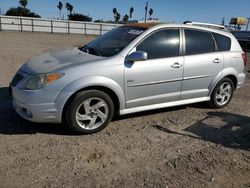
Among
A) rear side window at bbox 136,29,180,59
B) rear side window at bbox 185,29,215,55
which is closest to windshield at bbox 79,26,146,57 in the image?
rear side window at bbox 136,29,180,59

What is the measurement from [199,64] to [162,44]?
2.84ft

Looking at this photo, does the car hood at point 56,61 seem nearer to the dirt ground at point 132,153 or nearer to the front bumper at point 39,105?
the front bumper at point 39,105

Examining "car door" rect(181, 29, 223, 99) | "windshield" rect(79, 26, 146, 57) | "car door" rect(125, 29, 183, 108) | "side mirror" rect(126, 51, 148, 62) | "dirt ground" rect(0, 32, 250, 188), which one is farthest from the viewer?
"car door" rect(181, 29, 223, 99)

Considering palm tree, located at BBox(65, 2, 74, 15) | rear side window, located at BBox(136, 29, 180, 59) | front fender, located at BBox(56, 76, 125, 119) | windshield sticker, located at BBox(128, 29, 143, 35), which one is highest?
A: palm tree, located at BBox(65, 2, 74, 15)

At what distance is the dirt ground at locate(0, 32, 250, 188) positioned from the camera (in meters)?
3.24

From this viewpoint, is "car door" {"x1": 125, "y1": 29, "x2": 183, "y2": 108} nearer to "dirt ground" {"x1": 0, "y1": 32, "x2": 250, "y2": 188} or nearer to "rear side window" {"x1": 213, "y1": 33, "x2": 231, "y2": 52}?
"dirt ground" {"x1": 0, "y1": 32, "x2": 250, "y2": 188}

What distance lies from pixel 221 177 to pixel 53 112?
7.83ft

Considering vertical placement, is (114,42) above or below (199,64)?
above

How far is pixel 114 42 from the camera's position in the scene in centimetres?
500

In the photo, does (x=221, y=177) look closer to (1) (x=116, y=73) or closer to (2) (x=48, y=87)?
(1) (x=116, y=73)

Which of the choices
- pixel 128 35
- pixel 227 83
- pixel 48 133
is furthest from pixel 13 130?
pixel 227 83

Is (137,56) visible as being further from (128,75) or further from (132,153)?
(132,153)

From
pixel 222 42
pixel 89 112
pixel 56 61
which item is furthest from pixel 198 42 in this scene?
pixel 56 61

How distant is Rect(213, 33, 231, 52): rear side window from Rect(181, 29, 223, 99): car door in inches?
4.8
